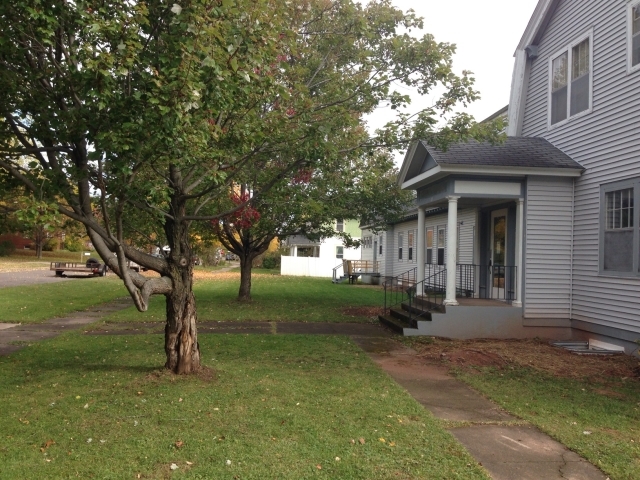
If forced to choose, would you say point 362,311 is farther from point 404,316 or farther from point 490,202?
point 490,202

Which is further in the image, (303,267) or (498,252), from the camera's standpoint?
(303,267)

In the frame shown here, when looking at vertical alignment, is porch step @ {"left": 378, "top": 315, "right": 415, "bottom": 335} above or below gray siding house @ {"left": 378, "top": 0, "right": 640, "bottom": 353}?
below

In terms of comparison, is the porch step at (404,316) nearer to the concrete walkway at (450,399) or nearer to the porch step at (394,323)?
the porch step at (394,323)

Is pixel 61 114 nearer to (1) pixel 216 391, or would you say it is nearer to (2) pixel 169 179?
(2) pixel 169 179

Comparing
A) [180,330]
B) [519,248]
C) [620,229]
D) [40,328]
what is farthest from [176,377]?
[620,229]

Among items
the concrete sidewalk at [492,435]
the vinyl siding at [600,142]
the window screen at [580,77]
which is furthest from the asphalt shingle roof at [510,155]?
the concrete sidewalk at [492,435]

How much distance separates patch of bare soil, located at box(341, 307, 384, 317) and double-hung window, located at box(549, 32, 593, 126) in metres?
7.18

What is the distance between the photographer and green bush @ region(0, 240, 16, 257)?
56.0 m

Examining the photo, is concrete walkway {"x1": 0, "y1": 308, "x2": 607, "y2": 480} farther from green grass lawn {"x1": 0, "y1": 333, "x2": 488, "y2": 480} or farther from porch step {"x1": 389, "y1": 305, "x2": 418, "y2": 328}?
porch step {"x1": 389, "y1": 305, "x2": 418, "y2": 328}

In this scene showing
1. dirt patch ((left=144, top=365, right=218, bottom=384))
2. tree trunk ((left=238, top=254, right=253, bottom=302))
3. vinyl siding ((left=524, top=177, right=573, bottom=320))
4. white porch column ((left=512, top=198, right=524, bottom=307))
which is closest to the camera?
dirt patch ((left=144, top=365, right=218, bottom=384))

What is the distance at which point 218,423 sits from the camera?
5641 mm

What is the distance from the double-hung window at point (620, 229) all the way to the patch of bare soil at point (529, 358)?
5.81 feet

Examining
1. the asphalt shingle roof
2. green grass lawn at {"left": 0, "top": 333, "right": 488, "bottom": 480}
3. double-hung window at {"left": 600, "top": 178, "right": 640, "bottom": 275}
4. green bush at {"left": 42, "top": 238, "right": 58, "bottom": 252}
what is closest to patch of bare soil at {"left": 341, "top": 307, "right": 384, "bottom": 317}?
the asphalt shingle roof

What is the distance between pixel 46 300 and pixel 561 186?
1613cm
